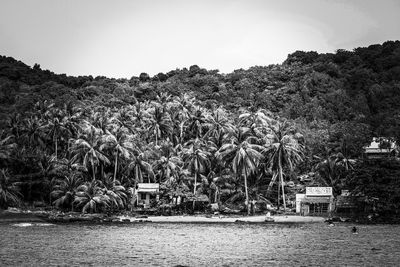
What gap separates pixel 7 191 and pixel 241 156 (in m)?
36.9

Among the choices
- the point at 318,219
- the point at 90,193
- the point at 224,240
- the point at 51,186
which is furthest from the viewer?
the point at 51,186

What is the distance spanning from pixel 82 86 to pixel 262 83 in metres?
55.0

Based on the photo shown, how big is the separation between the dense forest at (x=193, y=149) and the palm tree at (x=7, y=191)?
0.52ft

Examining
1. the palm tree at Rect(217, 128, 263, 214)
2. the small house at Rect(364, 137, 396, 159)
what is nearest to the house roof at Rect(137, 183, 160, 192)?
the palm tree at Rect(217, 128, 263, 214)

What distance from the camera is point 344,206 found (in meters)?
76.6

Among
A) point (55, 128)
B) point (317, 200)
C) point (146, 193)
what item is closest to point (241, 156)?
point (317, 200)

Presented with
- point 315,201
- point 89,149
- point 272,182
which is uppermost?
point 89,149

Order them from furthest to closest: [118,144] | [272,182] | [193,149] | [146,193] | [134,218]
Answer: [146,193] < [272,182] < [193,149] < [118,144] < [134,218]

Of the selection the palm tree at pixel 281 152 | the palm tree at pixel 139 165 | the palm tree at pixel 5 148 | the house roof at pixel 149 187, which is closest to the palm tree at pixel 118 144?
the palm tree at pixel 139 165

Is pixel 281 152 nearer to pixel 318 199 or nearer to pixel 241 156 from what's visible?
pixel 241 156

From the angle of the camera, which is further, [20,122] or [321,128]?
[321,128]

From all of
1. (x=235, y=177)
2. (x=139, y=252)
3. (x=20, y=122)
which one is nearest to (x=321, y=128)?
(x=235, y=177)

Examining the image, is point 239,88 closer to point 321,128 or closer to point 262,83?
point 262,83

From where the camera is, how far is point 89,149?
3147 inches
